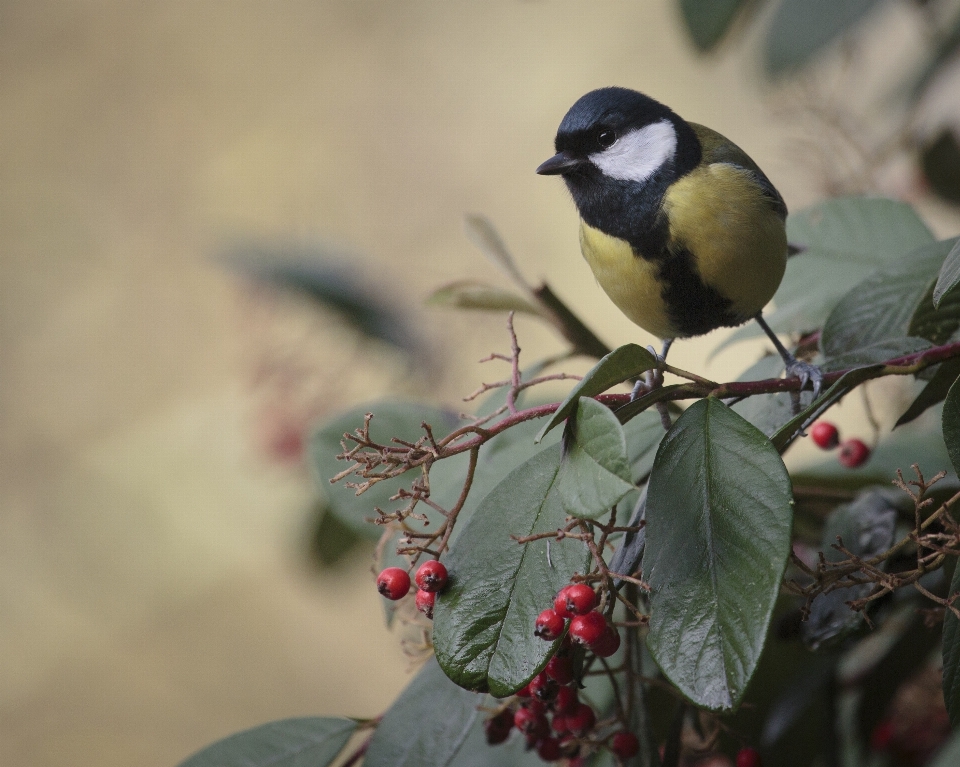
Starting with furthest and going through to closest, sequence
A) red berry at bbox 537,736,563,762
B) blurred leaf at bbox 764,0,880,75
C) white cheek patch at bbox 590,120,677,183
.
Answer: blurred leaf at bbox 764,0,880,75
white cheek patch at bbox 590,120,677,183
red berry at bbox 537,736,563,762

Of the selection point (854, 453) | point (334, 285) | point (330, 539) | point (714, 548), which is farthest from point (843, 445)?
point (334, 285)

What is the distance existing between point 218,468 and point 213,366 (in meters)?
0.40

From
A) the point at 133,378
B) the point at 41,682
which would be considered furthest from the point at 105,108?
the point at 41,682

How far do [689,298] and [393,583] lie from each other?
429 mm

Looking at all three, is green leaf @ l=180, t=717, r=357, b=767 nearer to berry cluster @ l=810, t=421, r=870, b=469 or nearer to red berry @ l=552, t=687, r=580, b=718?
red berry @ l=552, t=687, r=580, b=718

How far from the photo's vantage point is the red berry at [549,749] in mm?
731

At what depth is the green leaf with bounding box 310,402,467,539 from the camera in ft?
3.01

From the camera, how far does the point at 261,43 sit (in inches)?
154

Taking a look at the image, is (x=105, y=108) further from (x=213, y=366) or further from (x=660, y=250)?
(x=660, y=250)

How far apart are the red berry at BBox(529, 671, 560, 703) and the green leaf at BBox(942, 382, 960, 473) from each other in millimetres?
285

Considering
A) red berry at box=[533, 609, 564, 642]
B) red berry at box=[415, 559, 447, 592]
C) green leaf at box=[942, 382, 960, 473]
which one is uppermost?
red berry at box=[415, 559, 447, 592]

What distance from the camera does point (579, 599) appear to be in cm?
56

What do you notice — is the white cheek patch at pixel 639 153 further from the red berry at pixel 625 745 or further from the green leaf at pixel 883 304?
the red berry at pixel 625 745

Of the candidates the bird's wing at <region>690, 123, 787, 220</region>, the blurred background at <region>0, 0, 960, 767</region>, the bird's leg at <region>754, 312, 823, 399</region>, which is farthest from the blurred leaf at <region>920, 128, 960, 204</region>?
the blurred background at <region>0, 0, 960, 767</region>
